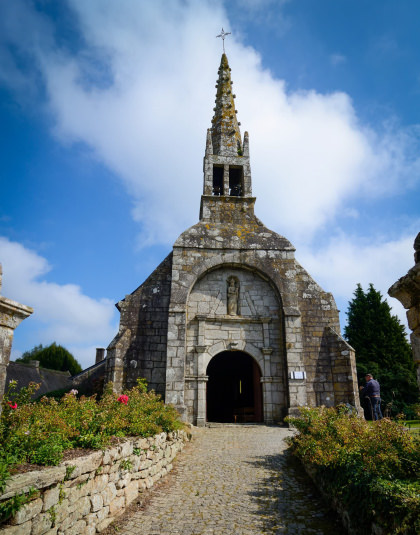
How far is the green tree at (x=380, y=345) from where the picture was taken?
16562 mm

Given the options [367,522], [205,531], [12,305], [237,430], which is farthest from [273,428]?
[12,305]

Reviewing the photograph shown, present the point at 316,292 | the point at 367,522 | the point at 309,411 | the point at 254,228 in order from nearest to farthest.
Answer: the point at 367,522 < the point at 309,411 < the point at 316,292 < the point at 254,228

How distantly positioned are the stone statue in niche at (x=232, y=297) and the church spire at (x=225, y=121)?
540 centimetres

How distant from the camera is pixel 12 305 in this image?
134 inches

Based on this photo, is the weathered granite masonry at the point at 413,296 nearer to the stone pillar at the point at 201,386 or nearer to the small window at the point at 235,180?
the stone pillar at the point at 201,386

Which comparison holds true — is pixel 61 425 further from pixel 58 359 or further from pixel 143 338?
pixel 58 359

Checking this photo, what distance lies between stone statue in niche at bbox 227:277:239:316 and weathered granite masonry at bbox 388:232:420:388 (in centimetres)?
797

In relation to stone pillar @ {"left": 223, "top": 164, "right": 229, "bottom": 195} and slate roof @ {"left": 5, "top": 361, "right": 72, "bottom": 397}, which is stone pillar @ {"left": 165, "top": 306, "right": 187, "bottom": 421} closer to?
stone pillar @ {"left": 223, "top": 164, "right": 229, "bottom": 195}

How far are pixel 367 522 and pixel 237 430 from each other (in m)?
6.62

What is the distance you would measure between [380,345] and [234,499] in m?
17.7

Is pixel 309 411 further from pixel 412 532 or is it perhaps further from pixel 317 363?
pixel 412 532

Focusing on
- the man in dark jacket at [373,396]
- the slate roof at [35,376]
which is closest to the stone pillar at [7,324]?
the man in dark jacket at [373,396]

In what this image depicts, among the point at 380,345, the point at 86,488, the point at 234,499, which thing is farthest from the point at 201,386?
the point at 380,345

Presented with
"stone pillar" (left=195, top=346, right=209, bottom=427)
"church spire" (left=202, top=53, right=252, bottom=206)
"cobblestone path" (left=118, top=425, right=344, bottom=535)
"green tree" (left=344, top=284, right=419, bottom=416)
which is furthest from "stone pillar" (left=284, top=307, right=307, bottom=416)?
"green tree" (left=344, top=284, right=419, bottom=416)
